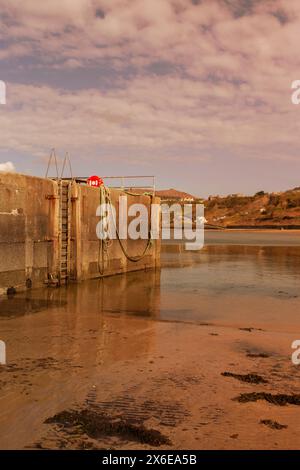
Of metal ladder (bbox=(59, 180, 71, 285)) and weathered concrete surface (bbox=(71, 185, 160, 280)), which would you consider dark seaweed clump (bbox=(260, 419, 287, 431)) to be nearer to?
metal ladder (bbox=(59, 180, 71, 285))

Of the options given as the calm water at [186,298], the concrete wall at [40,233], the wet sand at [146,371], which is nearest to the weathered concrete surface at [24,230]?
the concrete wall at [40,233]

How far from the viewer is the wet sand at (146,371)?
16.2 ft

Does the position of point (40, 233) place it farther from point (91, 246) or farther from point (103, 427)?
point (103, 427)

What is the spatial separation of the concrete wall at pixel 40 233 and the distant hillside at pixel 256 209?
73.9m

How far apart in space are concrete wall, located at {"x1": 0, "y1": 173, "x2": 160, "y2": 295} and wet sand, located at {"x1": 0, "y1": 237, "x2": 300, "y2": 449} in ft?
3.60

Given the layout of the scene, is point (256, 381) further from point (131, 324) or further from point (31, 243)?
point (31, 243)

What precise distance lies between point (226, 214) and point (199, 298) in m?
101

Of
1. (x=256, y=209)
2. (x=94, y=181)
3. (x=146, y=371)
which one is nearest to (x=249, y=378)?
(x=146, y=371)

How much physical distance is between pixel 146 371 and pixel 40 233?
8.76m

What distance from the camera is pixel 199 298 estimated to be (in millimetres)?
14438

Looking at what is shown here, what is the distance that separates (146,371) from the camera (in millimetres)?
7047

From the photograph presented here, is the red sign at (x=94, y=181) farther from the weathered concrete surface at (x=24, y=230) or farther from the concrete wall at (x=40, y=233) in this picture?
the weathered concrete surface at (x=24, y=230)
